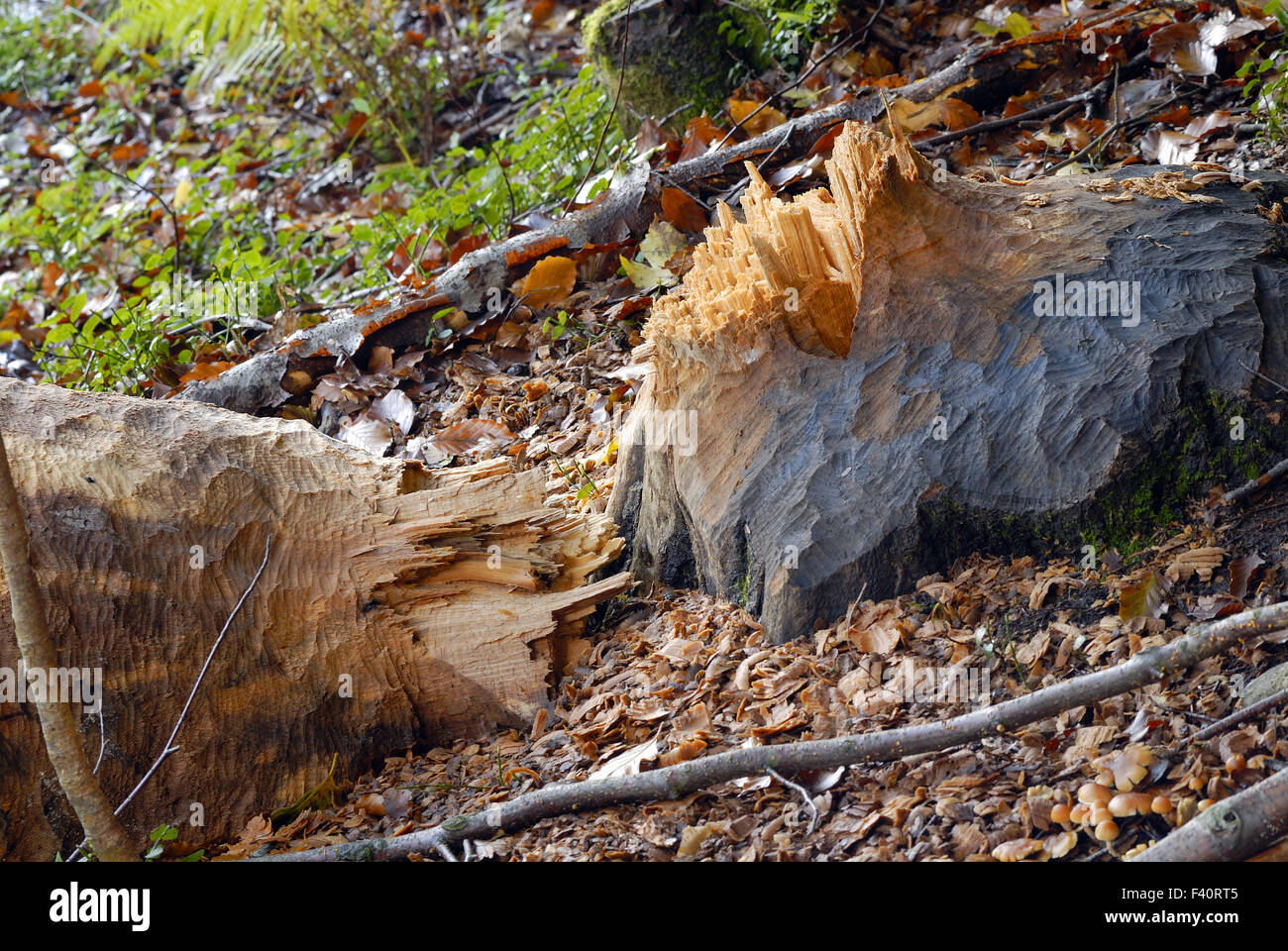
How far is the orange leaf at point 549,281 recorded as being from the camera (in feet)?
15.6

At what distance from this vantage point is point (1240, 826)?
5.74ft

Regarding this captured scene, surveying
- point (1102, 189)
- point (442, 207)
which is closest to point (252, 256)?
point (442, 207)

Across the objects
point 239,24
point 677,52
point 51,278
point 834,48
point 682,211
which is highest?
point 239,24

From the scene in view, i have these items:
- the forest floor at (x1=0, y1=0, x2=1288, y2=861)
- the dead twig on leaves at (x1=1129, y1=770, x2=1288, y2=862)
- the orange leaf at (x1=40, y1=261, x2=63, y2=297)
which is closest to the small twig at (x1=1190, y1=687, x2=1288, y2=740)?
the forest floor at (x1=0, y1=0, x2=1288, y2=861)

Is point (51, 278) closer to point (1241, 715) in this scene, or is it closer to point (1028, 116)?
point (1028, 116)

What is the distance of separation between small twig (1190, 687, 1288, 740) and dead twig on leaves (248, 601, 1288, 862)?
0.14 m

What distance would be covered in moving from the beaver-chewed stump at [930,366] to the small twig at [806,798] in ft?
1.74

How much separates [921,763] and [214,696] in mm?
1925

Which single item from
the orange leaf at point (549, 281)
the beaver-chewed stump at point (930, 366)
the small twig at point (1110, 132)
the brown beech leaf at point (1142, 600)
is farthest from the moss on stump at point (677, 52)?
the brown beech leaf at point (1142, 600)

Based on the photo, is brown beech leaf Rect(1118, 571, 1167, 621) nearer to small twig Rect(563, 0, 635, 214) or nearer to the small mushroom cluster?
the small mushroom cluster

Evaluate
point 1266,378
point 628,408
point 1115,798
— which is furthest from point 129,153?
point 1115,798

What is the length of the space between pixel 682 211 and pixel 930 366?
2207mm

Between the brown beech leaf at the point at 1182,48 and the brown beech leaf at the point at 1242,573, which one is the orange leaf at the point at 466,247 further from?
the brown beech leaf at the point at 1242,573

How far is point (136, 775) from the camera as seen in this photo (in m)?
2.77
